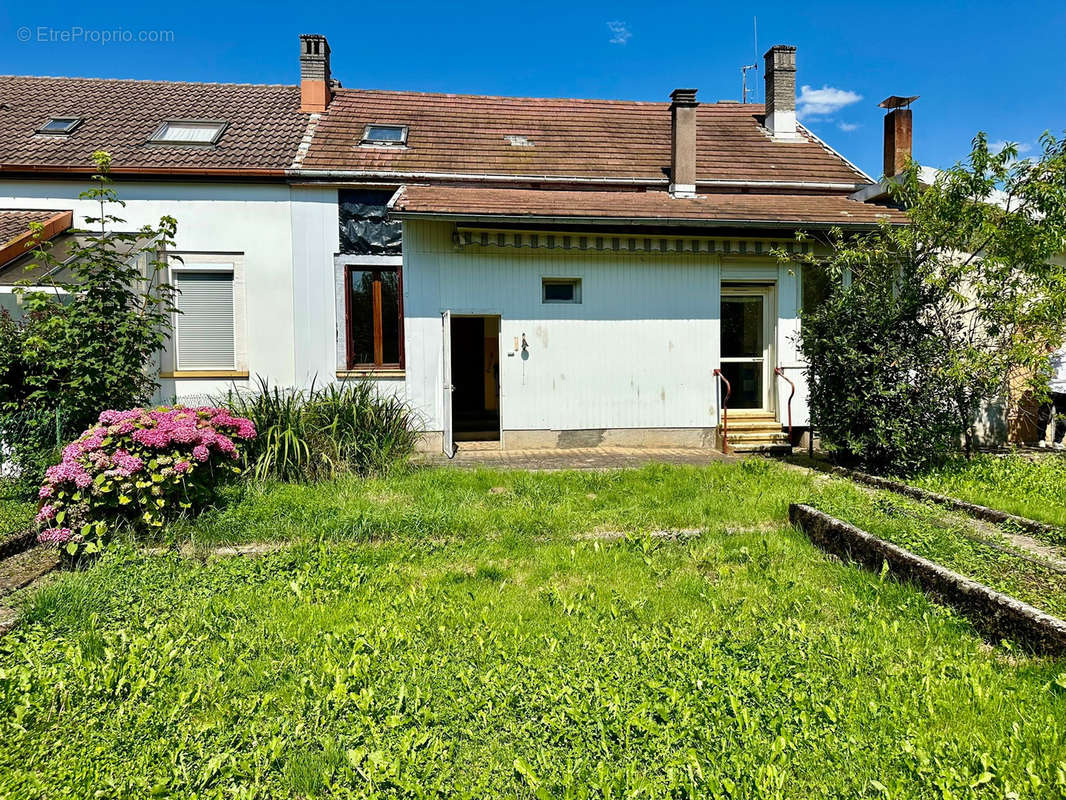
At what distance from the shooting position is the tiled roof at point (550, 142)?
A: 12102 millimetres

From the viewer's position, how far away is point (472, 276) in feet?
35.6

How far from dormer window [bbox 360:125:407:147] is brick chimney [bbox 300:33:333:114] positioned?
1668 mm

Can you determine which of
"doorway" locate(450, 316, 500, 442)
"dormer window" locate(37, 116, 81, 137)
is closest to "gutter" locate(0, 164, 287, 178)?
"dormer window" locate(37, 116, 81, 137)

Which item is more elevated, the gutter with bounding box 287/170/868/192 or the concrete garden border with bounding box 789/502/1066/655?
the gutter with bounding box 287/170/868/192

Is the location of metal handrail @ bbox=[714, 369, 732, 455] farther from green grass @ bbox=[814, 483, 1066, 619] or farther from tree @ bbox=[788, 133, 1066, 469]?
green grass @ bbox=[814, 483, 1066, 619]

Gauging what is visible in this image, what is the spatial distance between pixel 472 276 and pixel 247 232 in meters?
4.19

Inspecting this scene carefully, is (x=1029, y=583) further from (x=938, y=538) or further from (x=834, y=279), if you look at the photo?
(x=834, y=279)

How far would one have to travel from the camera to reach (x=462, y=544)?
18.7 ft

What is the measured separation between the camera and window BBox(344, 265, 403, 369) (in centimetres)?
1120

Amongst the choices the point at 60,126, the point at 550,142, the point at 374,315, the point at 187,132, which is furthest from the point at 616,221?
the point at 60,126

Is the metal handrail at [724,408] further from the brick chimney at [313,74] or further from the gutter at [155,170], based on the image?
the brick chimney at [313,74]

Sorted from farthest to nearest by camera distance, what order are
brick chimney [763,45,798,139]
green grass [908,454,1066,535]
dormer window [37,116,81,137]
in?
brick chimney [763,45,798,139]
dormer window [37,116,81,137]
green grass [908,454,1066,535]

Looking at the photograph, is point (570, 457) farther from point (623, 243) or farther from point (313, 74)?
point (313, 74)

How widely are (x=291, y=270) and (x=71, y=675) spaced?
29.0ft
